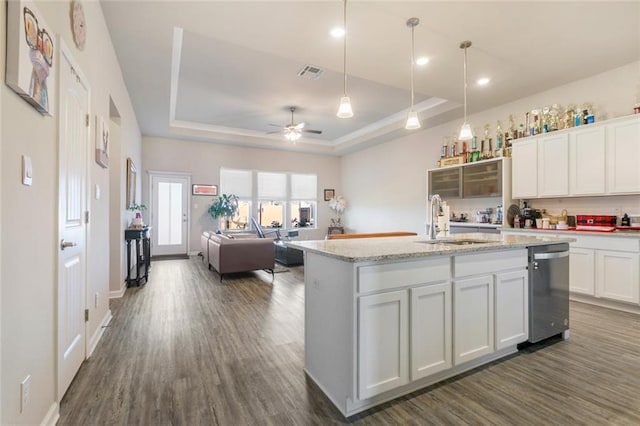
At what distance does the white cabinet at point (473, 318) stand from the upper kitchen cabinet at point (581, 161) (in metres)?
2.86

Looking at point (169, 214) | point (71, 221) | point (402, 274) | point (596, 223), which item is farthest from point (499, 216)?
point (169, 214)

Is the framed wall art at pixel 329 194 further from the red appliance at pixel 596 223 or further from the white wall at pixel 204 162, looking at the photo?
the red appliance at pixel 596 223

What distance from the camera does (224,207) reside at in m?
7.71

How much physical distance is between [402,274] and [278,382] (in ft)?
3.74

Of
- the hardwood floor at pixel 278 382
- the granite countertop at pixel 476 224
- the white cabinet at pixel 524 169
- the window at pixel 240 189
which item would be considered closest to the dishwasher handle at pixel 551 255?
the hardwood floor at pixel 278 382

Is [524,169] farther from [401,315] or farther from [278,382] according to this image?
[278,382]

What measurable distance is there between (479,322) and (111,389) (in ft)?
8.38

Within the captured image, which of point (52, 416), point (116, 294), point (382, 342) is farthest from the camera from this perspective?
point (116, 294)

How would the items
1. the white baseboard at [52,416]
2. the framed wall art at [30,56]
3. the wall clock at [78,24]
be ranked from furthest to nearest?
the wall clock at [78,24], the white baseboard at [52,416], the framed wall art at [30,56]

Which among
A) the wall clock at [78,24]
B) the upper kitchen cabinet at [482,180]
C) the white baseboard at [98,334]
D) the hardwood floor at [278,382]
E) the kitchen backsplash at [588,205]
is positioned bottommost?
the hardwood floor at [278,382]

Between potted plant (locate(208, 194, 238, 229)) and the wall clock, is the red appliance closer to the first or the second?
the wall clock

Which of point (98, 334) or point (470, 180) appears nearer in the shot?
point (98, 334)

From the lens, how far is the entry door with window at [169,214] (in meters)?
7.41

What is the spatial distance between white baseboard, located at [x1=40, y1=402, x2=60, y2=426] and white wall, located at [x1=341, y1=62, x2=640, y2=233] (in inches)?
225
